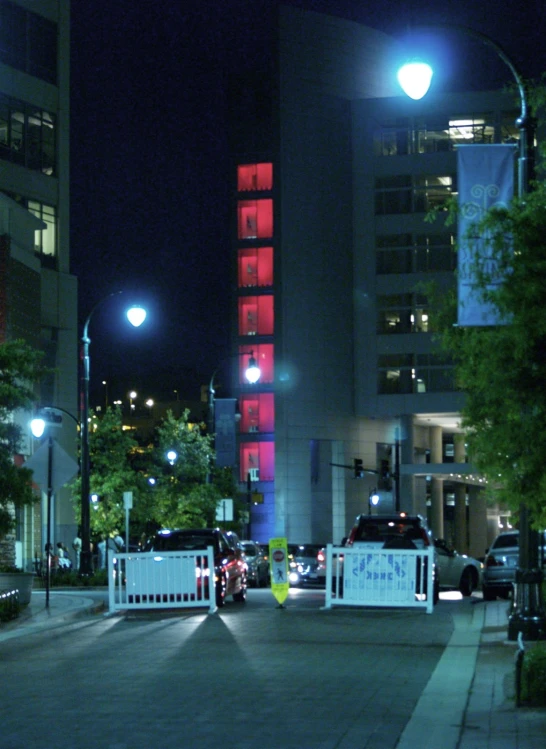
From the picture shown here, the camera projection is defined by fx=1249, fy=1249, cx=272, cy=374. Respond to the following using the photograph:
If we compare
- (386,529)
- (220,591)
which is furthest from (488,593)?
(220,591)

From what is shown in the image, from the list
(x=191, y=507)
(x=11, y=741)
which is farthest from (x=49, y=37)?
(x=11, y=741)

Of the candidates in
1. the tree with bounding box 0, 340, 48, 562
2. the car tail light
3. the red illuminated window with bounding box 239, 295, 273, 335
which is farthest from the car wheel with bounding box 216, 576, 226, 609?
the red illuminated window with bounding box 239, 295, 273, 335

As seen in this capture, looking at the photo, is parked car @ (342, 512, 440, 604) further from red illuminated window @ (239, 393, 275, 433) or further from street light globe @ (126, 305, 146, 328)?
red illuminated window @ (239, 393, 275, 433)

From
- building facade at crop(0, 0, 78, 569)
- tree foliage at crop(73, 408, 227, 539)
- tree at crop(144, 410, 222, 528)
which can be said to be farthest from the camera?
tree at crop(144, 410, 222, 528)

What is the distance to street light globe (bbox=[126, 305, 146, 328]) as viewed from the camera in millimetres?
31734

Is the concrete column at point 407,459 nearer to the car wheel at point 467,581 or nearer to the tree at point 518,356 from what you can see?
the car wheel at point 467,581

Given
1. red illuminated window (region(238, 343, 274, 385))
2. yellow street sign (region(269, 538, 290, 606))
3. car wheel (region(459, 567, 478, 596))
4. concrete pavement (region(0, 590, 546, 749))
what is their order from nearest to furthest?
concrete pavement (region(0, 590, 546, 749)) < yellow street sign (region(269, 538, 290, 606)) < car wheel (region(459, 567, 478, 596)) < red illuminated window (region(238, 343, 274, 385))

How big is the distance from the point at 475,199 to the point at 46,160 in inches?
1604

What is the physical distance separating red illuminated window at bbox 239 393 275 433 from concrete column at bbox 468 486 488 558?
15198 mm

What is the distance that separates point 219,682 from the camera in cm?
1278

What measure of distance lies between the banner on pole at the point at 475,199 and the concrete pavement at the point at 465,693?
379 cm

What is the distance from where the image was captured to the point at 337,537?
82688 millimetres

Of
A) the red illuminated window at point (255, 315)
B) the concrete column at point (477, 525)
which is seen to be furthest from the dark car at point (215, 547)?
the concrete column at point (477, 525)

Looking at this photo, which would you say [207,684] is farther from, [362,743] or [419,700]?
[362,743]
